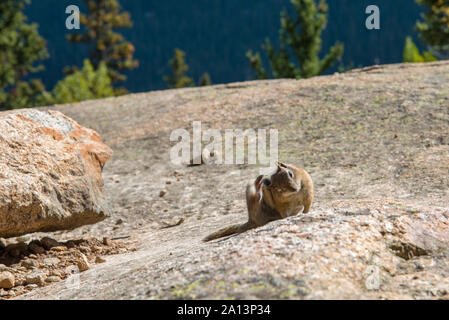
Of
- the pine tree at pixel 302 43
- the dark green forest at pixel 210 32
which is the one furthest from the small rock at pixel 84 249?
the dark green forest at pixel 210 32

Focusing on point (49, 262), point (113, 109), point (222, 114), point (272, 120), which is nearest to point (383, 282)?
point (49, 262)

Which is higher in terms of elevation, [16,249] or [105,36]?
[105,36]

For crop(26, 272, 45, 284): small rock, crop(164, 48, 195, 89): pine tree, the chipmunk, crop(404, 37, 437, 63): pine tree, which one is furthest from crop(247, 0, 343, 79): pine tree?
crop(26, 272, 45, 284): small rock

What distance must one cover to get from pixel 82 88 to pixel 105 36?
9725 mm

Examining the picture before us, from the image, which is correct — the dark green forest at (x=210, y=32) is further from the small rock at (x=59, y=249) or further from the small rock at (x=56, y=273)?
the small rock at (x=56, y=273)

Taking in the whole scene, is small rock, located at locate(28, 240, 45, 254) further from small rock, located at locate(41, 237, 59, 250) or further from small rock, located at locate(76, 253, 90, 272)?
small rock, located at locate(76, 253, 90, 272)

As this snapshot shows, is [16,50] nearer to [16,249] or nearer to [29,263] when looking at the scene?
[16,249]

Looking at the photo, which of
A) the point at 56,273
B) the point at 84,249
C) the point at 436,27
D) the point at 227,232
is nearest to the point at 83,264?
the point at 56,273

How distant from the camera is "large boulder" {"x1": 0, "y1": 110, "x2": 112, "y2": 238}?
4918mm

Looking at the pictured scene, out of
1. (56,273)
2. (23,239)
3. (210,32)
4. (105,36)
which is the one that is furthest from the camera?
(210,32)

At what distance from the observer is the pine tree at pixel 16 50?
Answer: 88.9 ft

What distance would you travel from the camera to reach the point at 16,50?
2788cm

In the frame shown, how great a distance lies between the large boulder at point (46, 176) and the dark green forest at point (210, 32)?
1844 inches

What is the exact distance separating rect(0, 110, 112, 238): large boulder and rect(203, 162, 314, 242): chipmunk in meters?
1.51
